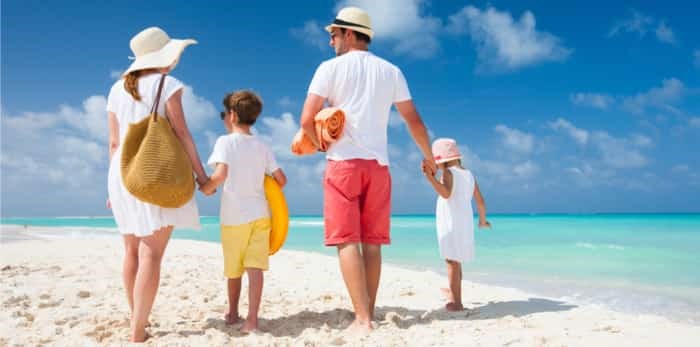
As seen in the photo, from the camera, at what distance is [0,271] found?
5.82 m

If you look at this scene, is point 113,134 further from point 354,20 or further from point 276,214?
point 354,20

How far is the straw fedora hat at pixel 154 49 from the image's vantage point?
3201mm

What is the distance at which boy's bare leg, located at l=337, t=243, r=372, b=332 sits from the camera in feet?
11.2

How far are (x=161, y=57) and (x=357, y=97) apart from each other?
52.6 inches

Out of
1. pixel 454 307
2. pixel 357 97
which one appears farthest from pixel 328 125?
→ pixel 454 307

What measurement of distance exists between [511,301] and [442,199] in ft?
4.15

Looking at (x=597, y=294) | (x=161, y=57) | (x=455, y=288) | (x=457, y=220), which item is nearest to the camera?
(x=161, y=57)

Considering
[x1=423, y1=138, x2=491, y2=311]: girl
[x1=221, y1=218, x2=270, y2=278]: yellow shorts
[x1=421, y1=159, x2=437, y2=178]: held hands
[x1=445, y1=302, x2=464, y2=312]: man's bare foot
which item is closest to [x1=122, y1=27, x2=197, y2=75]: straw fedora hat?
[x1=221, y1=218, x2=270, y2=278]: yellow shorts

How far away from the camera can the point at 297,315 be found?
4105mm

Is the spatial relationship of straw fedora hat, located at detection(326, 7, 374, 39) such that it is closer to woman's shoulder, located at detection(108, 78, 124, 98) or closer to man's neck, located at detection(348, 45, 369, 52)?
man's neck, located at detection(348, 45, 369, 52)

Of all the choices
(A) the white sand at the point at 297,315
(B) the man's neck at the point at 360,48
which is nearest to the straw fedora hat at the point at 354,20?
(B) the man's neck at the point at 360,48

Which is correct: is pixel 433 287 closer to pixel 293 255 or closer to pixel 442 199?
pixel 442 199

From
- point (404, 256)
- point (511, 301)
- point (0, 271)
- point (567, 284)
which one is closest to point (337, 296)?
point (511, 301)

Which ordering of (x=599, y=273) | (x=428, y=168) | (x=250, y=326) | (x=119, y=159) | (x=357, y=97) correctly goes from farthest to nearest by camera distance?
(x=599, y=273) → (x=428, y=168) → (x=357, y=97) → (x=250, y=326) → (x=119, y=159)
